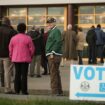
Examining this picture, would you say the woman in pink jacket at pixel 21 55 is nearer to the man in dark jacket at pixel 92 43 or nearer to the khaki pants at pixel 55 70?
the khaki pants at pixel 55 70

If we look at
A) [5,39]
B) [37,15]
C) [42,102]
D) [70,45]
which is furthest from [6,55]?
[37,15]

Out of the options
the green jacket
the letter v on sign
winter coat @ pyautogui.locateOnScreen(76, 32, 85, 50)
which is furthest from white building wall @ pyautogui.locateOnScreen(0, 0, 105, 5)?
the letter v on sign

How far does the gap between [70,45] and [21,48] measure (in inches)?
287

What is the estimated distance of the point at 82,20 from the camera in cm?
2839

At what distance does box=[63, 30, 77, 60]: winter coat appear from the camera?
20938 millimetres

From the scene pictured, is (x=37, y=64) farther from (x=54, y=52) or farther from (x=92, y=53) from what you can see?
(x=92, y=53)

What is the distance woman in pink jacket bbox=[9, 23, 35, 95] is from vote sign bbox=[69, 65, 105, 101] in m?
2.19

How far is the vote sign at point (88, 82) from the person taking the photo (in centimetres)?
1191

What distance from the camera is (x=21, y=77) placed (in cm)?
1409

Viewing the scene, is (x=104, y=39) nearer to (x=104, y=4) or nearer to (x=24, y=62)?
(x=104, y=4)

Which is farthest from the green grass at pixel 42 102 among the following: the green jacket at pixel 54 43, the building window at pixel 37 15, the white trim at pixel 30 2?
the building window at pixel 37 15

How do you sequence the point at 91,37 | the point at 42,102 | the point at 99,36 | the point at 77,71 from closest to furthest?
the point at 42,102, the point at 77,71, the point at 91,37, the point at 99,36

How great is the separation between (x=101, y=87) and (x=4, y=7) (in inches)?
708

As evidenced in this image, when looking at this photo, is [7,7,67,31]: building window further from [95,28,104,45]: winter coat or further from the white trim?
[95,28,104,45]: winter coat
